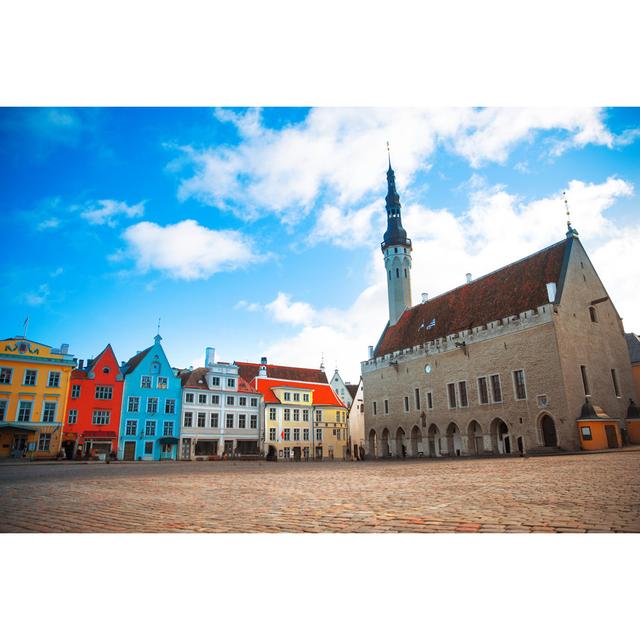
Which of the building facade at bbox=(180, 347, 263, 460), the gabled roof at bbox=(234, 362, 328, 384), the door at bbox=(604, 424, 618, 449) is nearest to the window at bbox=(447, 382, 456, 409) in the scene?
the door at bbox=(604, 424, 618, 449)

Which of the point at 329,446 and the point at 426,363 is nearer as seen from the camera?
the point at 426,363

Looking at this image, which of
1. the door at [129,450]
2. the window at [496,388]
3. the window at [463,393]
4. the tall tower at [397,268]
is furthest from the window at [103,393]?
the window at [496,388]

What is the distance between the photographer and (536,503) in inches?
219

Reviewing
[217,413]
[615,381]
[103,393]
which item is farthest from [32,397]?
[615,381]

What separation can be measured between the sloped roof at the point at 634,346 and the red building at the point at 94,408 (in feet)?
126

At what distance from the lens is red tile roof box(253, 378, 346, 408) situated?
43.6 m

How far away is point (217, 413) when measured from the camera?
130 feet

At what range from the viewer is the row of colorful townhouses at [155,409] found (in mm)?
30750

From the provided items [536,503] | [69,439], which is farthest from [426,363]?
[536,503]

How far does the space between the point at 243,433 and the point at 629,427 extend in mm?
28703

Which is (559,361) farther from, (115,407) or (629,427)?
(115,407)

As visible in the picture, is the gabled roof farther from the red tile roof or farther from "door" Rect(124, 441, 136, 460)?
"door" Rect(124, 441, 136, 460)

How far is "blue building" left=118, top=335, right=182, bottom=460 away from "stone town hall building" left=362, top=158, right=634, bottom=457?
1752 cm

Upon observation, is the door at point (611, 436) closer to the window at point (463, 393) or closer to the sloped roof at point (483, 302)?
the sloped roof at point (483, 302)
